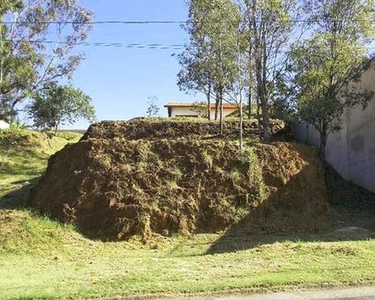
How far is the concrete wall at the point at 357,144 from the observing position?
15.0m

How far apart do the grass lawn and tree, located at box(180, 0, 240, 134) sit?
20.8 ft

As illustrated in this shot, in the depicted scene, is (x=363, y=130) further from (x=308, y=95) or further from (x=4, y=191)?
(x=4, y=191)

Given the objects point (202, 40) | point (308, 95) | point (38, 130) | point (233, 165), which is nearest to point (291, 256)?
point (233, 165)

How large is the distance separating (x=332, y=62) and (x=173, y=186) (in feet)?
19.6

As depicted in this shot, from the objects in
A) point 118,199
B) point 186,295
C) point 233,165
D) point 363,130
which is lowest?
point 186,295

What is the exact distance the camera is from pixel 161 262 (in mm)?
9148

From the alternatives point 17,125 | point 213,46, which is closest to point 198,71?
point 213,46

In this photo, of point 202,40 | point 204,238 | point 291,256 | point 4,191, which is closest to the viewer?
point 291,256

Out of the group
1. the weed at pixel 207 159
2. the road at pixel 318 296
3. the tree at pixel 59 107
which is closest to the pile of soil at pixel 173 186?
the weed at pixel 207 159

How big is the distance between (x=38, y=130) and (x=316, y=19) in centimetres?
1760

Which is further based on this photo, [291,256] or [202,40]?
[202,40]

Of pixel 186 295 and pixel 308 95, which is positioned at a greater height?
pixel 308 95

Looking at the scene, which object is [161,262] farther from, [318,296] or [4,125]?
[4,125]

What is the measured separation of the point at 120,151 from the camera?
13531mm
